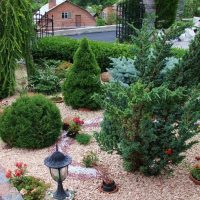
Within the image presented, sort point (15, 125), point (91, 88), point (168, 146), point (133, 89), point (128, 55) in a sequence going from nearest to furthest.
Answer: point (133, 89)
point (168, 146)
point (15, 125)
point (91, 88)
point (128, 55)

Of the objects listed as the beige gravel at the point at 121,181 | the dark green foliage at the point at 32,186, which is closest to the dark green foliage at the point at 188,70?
the beige gravel at the point at 121,181

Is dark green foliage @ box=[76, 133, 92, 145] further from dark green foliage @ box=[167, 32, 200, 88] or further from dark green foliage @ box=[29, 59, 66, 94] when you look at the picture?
dark green foliage @ box=[29, 59, 66, 94]

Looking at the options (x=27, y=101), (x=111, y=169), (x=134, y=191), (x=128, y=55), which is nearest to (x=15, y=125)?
(x=27, y=101)

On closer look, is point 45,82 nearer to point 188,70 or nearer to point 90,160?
point 90,160

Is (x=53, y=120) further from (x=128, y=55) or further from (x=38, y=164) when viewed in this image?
(x=128, y=55)

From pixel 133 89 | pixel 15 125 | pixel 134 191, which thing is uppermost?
pixel 133 89

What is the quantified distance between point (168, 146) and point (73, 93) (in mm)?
3746

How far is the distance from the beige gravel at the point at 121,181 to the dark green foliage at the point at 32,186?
10.5 inches

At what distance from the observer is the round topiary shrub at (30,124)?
739 cm

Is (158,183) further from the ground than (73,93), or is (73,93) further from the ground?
(73,93)

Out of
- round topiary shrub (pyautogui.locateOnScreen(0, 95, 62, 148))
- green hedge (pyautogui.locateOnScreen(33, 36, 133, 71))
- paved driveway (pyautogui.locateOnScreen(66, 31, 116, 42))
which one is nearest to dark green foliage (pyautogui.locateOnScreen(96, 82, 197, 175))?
round topiary shrub (pyautogui.locateOnScreen(0, 95, 62, 148))

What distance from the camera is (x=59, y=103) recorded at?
1001 centimetres

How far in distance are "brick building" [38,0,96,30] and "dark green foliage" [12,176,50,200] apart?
31.5 meters

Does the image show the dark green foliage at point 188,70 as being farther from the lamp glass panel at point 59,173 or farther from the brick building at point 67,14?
the brick building at point 67,14
